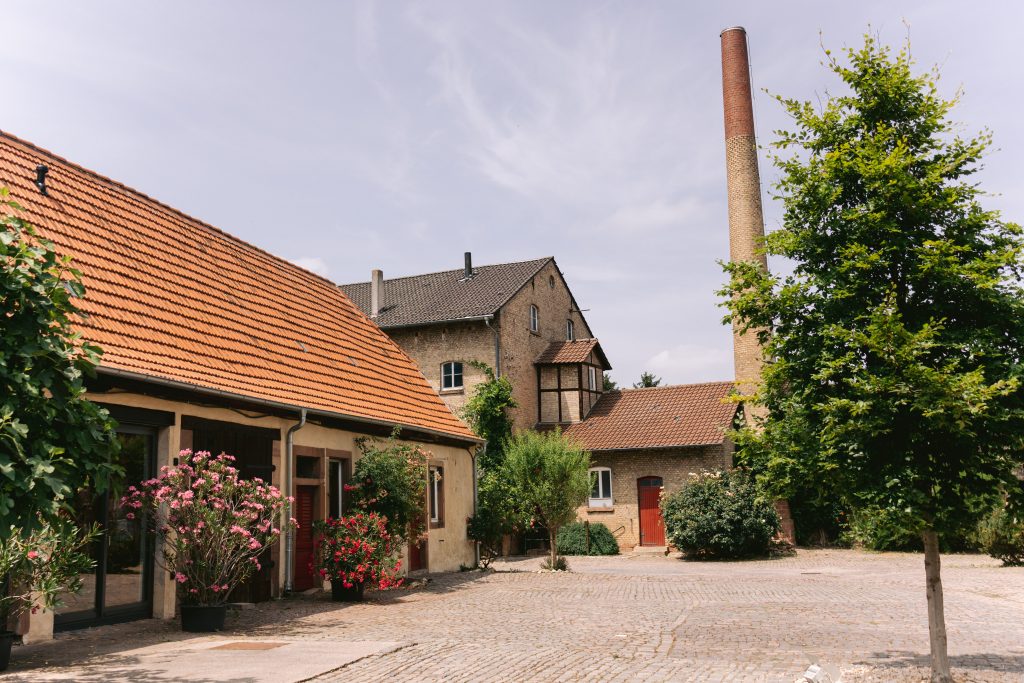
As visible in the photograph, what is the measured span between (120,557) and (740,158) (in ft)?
85.5

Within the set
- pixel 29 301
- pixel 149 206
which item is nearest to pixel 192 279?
pixel 149 206

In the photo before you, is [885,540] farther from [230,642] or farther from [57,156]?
[57,156]

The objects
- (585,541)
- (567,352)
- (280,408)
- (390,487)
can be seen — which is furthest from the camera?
(567,352)

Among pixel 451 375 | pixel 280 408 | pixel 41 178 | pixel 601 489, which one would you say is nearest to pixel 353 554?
pixel 280 408

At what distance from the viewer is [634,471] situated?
30.6 m

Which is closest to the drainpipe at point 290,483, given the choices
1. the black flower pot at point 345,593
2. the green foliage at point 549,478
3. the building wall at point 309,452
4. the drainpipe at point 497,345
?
the building wall at point 309,452

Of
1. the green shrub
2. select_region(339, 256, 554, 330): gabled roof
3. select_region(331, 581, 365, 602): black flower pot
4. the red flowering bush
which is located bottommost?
the green shrub

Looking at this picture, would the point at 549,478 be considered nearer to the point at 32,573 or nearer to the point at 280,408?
the point at 280,408

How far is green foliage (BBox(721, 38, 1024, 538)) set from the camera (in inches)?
301

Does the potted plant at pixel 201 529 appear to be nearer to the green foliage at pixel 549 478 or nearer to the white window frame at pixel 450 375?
the green foliage at pixel 549 478

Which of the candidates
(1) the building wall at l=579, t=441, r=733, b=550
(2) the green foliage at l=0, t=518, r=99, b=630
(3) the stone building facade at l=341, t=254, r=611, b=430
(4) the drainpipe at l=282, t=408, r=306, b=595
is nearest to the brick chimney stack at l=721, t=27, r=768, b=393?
(1) the building wall at l=579, t=441, r=733, b=550

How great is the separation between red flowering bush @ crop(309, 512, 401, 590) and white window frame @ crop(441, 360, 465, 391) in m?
15.7

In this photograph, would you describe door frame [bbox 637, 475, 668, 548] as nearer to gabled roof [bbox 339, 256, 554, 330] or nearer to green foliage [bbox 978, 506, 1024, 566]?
gabled roof [bbox 339, 256, 554, 330]

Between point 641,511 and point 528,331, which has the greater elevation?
point 528,331
